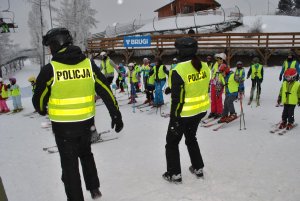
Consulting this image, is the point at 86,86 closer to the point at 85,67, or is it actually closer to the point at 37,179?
the point at 85,67

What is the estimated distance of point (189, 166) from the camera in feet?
17.4

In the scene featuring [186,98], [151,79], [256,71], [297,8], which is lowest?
[151,79]

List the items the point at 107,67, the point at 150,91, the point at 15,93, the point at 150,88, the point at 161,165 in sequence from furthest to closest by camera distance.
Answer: the point at 15,93 → the point at 107,67 → the point at 150,91 → the point at 150,88 → the point at 161,165

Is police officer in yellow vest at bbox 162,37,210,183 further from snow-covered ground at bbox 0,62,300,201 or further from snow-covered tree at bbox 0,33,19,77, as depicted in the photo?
snow-covered tree at bbox 0,33,19,77

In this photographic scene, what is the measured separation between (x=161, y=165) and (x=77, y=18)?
133 feet

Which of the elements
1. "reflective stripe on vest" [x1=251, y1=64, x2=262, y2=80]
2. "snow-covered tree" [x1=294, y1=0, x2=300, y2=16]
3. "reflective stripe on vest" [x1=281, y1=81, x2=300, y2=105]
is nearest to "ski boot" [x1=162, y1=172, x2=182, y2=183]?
"reflective stripe on vest" [x1=281, y1=81, x2=300, y2=105]

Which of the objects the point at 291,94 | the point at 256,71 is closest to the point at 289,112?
the point at 291,94

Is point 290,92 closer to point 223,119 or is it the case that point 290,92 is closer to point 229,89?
point 229,89

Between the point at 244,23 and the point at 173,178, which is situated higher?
the point at 244,23

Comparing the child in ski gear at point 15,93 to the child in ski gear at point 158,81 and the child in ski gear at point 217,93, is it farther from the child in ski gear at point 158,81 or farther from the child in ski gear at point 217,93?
the child in ski gear at point 217,93

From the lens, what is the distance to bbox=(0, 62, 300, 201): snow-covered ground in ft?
14.1

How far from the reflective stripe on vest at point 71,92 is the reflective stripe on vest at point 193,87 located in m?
1.36

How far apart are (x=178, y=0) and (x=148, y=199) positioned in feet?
127

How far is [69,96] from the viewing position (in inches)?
134
